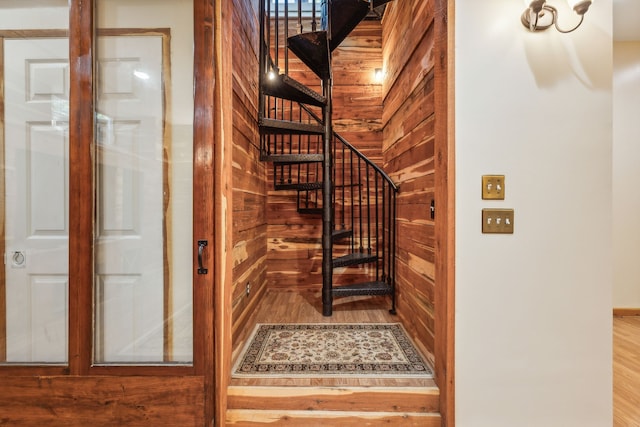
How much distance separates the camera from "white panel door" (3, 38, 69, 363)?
1479 millimetres

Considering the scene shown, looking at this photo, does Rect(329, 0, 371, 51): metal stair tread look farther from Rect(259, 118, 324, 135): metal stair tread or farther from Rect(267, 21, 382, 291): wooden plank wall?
Rect(267, 21, 382, 291): wooden plank wall

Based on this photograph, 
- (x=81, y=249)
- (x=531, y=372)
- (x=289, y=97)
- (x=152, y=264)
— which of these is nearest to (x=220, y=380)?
(x=152, y=264)

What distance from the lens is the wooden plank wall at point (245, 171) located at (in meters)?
1.89

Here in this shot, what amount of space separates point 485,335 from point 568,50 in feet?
4.91

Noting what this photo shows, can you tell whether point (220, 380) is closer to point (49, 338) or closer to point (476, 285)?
point (49, 338)

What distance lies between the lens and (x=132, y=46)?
1.47 m

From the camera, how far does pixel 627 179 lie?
2.96 meters

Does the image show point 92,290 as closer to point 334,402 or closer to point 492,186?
point 334,402

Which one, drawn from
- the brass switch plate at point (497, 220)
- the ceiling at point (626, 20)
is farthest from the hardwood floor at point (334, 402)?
the ceiling at point (626, 20)

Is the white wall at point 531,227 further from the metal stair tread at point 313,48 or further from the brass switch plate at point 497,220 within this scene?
the metal stair tread at point 313,48

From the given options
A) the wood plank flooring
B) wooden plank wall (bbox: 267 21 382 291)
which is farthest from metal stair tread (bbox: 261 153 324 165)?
the wood plank flooring

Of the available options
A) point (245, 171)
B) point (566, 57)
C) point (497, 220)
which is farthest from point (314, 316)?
point (566, 57)

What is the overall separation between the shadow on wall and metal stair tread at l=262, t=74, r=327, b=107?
4.76 ft

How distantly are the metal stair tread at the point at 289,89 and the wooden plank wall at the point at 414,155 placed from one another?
794 millimetres
